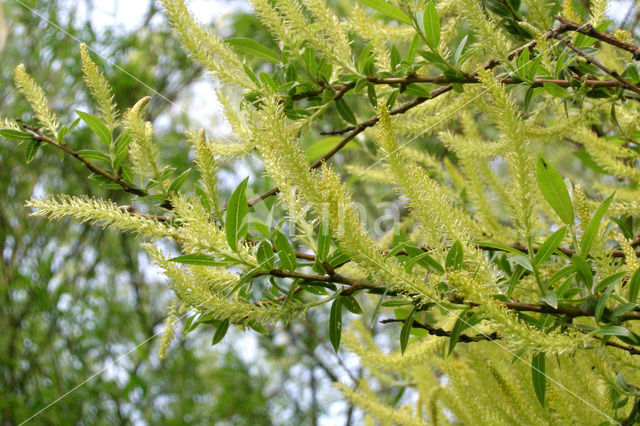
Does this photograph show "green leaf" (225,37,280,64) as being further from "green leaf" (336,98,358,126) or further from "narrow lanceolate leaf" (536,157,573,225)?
"narrow lanceolate leaf" (536,157,573,225)

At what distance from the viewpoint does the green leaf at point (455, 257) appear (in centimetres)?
50

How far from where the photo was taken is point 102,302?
2.21 meters

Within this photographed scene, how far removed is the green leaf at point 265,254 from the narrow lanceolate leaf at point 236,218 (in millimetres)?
23

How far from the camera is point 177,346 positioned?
7.60 ft

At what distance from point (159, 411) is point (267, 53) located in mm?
1704

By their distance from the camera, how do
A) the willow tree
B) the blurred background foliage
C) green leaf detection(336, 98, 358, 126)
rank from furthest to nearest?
the blurred background foliage, green leaf detection(336, 98, 358, 126), the willow tree

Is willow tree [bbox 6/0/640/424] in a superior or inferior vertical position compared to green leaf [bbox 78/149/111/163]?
inferior

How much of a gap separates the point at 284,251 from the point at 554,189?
0.89 feet

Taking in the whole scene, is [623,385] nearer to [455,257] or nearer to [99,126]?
[455,257]

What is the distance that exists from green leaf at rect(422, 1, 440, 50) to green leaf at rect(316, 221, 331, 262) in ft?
0.96

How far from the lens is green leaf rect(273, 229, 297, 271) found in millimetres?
505

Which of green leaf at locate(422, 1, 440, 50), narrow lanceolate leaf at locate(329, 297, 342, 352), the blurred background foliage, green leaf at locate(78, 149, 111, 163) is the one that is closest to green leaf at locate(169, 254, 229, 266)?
narrow lanceolate leaf at locate(329, 297, 342, 352)

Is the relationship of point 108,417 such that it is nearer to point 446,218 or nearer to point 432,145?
point 432,145

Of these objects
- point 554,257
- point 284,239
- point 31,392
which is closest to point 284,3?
point 284,239
